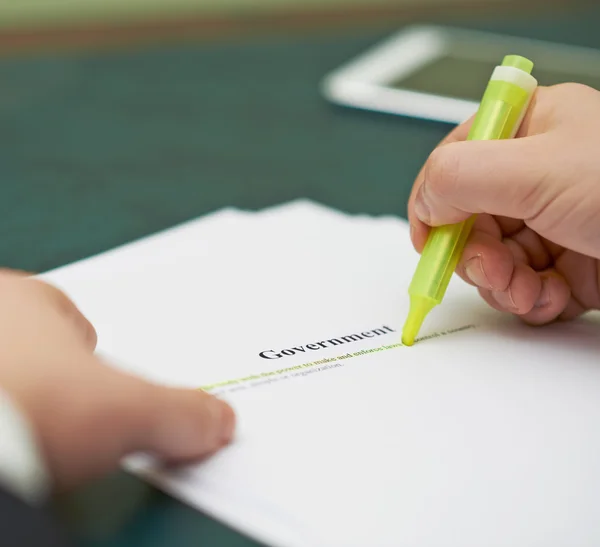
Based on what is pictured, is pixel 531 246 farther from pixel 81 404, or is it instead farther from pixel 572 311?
pixel 81 404

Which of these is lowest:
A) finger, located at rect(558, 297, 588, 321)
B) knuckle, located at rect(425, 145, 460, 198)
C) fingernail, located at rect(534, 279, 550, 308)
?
finger, located at rect(558, 297, 588, 321)

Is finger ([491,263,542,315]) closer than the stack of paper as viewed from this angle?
No

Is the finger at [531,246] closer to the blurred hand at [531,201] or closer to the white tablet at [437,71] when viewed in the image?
the blurred hand at [531,201]

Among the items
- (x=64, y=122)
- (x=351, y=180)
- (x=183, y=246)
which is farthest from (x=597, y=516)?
(x=64, y=122)

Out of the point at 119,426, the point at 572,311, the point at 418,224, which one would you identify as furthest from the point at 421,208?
the point at 119,426

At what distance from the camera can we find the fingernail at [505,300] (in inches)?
18.5

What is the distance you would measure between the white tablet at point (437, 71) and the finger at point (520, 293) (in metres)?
0.31

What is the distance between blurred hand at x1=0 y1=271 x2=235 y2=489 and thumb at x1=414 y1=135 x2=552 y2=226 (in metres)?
0.17

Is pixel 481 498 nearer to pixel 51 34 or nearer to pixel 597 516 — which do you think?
pixel 597 516

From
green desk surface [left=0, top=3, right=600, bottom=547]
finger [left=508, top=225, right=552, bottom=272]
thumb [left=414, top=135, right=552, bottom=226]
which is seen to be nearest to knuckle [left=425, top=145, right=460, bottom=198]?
thumb [left=414, top=135, right=552, bottom=226]

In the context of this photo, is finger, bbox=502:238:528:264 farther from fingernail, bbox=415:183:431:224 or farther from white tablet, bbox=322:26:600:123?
white tablet, bbox=322:26:600:123

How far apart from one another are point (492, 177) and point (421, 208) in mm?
54

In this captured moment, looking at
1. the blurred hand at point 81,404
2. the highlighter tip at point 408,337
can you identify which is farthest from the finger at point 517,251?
the blurred hand at point 81,404

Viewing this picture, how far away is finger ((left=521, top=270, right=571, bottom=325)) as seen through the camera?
47 cm
